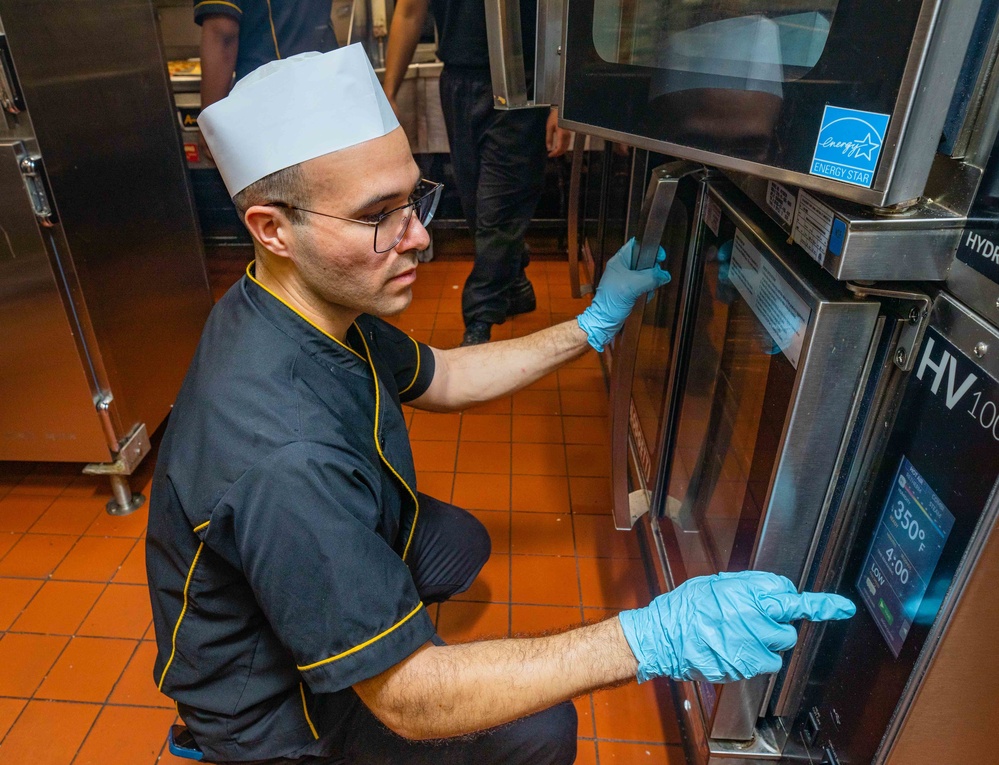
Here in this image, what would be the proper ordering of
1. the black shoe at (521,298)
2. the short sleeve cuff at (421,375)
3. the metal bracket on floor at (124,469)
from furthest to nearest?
the black shoe at (521,298) < the metal bracket on floor at (124,469) < the short sleeve cuff at (421,375)

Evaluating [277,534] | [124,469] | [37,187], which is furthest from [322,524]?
[124,469]

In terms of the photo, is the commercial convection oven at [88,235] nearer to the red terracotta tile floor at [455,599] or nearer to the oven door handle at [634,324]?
the red terracotta tile floor at [455,599]

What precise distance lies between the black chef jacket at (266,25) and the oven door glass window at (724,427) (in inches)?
65.5

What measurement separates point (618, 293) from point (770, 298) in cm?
42

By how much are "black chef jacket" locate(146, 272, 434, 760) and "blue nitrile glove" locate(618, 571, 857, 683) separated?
A: 0.29 m

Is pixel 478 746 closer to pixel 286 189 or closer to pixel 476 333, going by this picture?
pixel 286 189

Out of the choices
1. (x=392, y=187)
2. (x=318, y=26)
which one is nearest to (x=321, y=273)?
(x=392, y=187)

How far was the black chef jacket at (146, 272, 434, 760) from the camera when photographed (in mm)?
791

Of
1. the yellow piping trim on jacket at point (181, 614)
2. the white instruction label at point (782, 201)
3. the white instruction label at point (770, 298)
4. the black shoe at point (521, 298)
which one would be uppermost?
the white instruction label at point (782, 201)

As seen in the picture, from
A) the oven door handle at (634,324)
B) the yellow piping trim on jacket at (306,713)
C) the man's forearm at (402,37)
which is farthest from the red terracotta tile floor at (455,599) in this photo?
the man's forearm at (402,37)

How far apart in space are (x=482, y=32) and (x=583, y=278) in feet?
3.95

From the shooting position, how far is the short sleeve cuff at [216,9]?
A: 6.78 feet

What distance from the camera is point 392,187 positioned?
0.92 meters

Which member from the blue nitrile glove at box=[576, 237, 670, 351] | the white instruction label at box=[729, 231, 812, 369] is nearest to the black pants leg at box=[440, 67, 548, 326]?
the blue nitrile glove at box=[576, 237, 670, 351]
